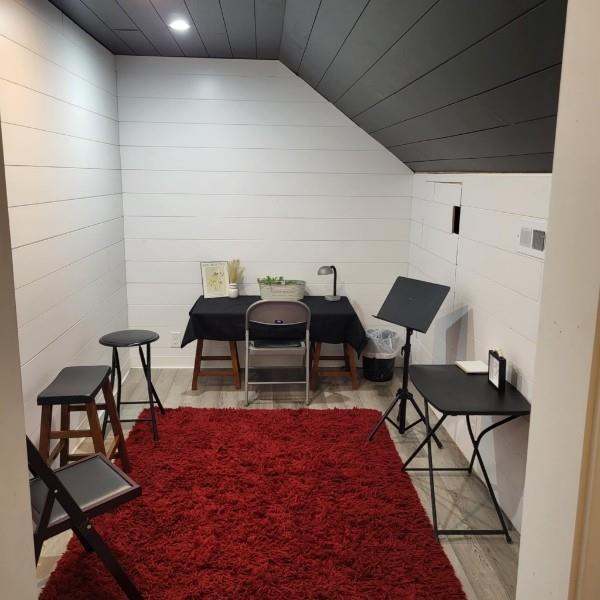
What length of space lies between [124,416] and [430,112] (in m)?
2.70

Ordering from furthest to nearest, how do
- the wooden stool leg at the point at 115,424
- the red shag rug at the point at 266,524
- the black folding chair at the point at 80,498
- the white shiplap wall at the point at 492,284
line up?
the wooden stool leg at the point at 115,424, the white shiplap wall at the point at 492,284, the red shag rug at the point at 266,524, the black folding chair at the point at 80,498

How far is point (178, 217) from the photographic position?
4.72 m

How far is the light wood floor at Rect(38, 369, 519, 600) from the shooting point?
95.0 inches

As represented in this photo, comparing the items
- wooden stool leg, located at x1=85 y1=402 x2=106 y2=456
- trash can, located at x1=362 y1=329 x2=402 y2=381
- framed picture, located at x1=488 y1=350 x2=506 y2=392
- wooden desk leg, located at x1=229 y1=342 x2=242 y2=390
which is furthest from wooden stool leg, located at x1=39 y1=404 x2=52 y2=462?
trash can, located at x1=362 y1=329 x2=402 y2=381

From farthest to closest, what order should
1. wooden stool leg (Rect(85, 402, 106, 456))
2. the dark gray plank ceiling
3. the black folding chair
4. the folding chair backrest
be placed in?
the folding chair backrest
wooden stool leg (Rect(85, 402, 106, 456))
the black folding chair
the dark gray plank ceiling

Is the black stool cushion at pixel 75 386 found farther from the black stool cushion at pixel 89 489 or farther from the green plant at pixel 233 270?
the green plant at pixel 233 270

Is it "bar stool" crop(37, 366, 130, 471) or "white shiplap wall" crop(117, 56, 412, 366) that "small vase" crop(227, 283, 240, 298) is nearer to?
"white shiplap wall" crop(117, 56, 412, 366)

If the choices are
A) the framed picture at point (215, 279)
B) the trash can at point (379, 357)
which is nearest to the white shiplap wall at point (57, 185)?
the framed picture at point (215, 279)

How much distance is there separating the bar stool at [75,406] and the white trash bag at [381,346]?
210cm

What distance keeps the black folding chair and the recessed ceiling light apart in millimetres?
2511

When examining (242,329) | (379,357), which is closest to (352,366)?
(379,357)

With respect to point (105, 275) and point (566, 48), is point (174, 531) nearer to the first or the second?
Answer: point (105, 275)

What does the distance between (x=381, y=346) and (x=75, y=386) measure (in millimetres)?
2463

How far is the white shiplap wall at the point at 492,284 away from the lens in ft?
8.69
